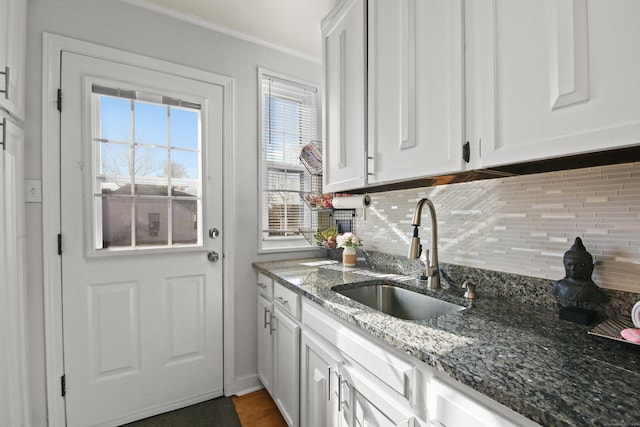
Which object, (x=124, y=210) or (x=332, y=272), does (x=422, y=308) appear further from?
(x=124, y=210)

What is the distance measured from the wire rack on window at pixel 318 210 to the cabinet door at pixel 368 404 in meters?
1.11

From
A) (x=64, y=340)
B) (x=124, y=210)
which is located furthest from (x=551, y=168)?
(x=64, y=340)

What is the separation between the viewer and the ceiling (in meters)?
1.76

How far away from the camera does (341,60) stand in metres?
1.56

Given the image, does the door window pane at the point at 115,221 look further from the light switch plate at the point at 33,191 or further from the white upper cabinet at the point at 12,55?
the white upper cabinet at the point at 12,55

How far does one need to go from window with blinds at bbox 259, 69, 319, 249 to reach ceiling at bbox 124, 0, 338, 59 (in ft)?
0.88

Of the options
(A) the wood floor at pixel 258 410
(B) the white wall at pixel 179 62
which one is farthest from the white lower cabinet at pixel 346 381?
(B) the white wall at pixel 179 62

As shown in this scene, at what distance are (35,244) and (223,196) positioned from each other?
99cm

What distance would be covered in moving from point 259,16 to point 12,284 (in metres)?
1.95

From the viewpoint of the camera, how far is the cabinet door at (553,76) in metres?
0.64

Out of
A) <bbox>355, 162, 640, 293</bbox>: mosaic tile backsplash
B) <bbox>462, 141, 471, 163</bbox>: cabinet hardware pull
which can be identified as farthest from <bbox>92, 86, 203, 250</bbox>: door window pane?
<bbox>462, 141, 471, 163</bbox>: cabinet hardware pull

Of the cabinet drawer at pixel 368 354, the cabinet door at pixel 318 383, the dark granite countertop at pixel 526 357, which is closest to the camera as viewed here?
the dark granite countertop at pixel 526 357

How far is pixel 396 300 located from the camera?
4.94ft

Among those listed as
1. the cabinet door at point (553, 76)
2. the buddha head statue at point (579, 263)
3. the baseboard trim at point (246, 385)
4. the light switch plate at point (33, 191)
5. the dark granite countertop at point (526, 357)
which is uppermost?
the cabinet door at point (553, 76)
